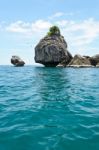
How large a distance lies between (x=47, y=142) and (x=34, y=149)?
1.96 ft

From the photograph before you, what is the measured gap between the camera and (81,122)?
29.3ft

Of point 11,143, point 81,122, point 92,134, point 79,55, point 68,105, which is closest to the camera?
point 11,143

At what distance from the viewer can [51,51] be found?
83688 mm

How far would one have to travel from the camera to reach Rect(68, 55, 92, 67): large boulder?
8137 centimetres

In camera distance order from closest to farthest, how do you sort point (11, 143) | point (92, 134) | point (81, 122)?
point (11, 143) < point (92, 134) < point (81, 122)

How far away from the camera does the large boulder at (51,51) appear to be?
8344 cm

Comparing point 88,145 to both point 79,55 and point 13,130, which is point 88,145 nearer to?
point 13,130

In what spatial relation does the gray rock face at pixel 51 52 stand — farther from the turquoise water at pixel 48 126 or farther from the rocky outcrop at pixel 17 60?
the turquoise water at pixel 48 126

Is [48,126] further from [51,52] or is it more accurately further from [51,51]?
[51,51]

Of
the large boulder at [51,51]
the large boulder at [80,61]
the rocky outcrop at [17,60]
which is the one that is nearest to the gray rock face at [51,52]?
the large boulder at [51,51]

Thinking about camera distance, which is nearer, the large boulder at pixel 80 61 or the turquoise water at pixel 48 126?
the turquoise water at pixel 48 126

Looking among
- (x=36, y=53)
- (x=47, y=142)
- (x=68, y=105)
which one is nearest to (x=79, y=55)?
(x=36, y=53)

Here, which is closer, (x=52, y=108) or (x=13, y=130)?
(x=13, y=130)

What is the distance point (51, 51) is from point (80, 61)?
36.4 feet
